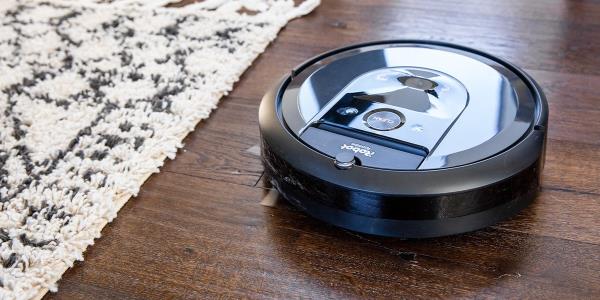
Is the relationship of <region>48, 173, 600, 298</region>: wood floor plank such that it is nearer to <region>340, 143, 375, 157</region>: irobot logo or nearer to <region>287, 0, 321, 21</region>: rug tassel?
<region>340, 143, 375, 157</region>: irobot logo

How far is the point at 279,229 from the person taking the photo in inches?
32.6

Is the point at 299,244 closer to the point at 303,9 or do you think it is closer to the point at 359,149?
the point at 359,149

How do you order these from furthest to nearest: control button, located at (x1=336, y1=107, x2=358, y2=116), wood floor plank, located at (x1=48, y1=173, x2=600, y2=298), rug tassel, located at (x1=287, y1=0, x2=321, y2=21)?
rug tassel, located at (x1=287, y1=0, x2=321, y2=21), control button, located at (x1=336, y1=107, x2=358, y2=116), wood floor plank, located at (x1=48, y1=173, x2=600, y2=298)

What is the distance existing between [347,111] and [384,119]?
0.05m

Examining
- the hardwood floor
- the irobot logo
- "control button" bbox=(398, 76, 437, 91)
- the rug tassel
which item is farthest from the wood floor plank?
the rug tassel

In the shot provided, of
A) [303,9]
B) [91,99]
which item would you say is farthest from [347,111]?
[303,9]

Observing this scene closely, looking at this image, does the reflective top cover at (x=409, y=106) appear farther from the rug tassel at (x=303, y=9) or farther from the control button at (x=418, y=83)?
the rug tassel at (x=303, y=9)

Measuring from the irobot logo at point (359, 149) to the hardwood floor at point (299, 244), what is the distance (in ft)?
0.34

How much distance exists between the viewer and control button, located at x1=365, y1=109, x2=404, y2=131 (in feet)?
2.70

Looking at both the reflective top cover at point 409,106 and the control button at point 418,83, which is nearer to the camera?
the reflective top cover at point 409,106

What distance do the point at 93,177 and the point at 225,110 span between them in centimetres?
28

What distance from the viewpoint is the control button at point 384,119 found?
0.82m

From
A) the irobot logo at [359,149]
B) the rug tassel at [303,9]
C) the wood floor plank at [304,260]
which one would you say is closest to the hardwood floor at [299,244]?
the wood floor plank at [304,260]

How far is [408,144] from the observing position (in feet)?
2.58
